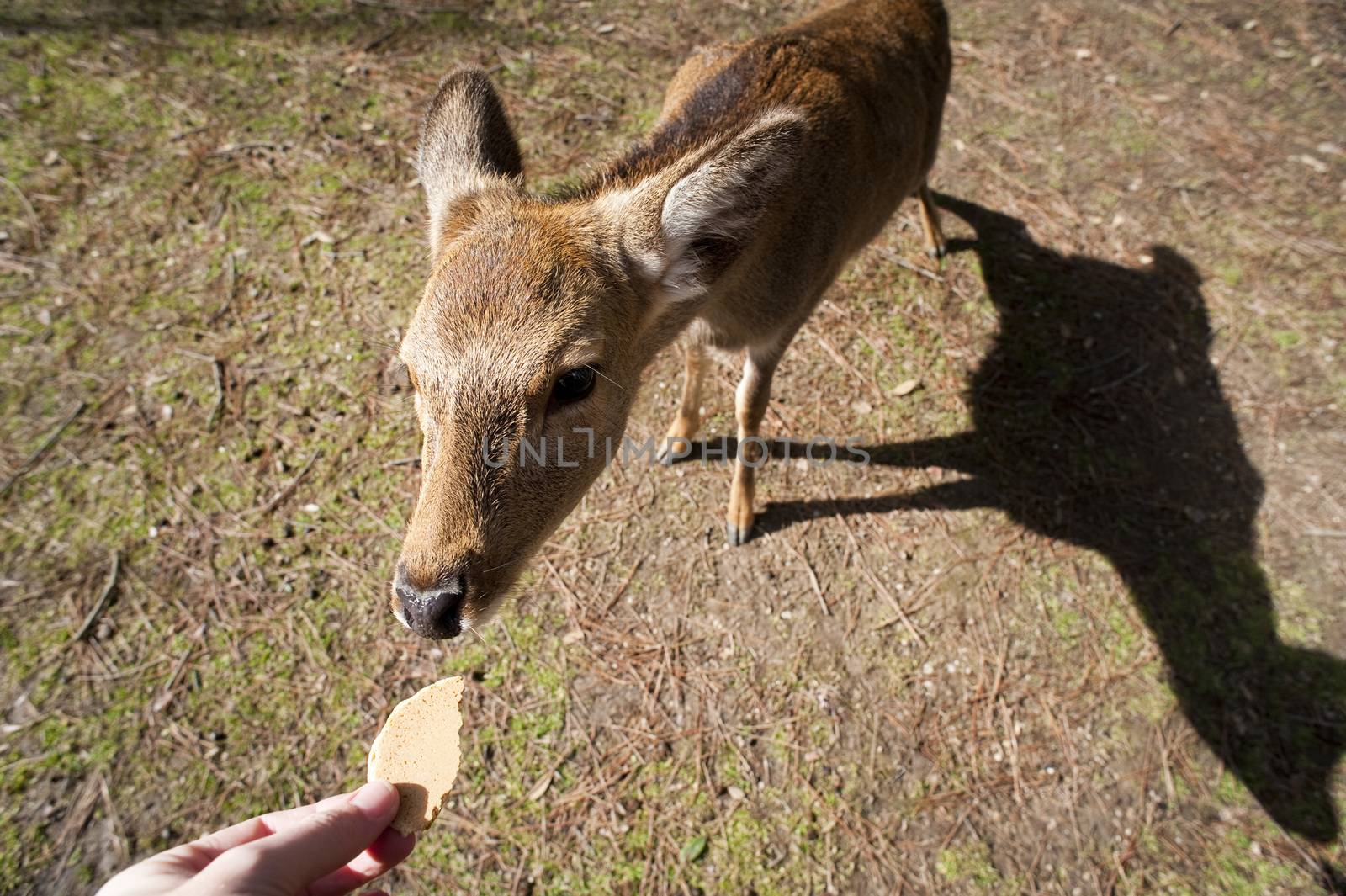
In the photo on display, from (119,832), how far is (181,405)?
2.54 metres

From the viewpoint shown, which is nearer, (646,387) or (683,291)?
(683,291)

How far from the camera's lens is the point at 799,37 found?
3.66 meters

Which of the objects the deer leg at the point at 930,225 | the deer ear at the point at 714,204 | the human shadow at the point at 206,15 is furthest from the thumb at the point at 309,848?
the human shadow at the point at 206,15

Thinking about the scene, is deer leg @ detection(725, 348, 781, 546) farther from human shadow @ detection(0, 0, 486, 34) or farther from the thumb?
human shadow @ detection(0, 0, 486, 34)

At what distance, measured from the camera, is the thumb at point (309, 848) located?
68.7 inches

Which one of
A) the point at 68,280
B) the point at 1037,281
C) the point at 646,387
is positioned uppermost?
the point at 68,280

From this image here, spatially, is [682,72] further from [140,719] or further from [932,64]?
[140,719]

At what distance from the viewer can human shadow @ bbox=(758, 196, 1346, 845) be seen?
3850 mm

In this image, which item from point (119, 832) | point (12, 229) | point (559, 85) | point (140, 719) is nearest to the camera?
point (119, 832)

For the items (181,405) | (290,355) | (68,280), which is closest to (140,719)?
(181,405)

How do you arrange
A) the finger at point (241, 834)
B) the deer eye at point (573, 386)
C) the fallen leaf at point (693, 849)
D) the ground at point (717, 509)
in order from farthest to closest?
1. the ground at point (717, 509)
2. the fallen leaf at point (693, 849)
3. the deer eye at point (573, 386)
4. the finger at point (241, 834)

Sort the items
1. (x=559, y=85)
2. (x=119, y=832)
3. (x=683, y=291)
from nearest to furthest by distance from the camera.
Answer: (x=683, y=291) → (x=119, y=832) → (x=559, y=85)

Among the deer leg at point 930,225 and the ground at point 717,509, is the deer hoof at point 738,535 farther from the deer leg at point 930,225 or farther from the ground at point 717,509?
the deer leg at point 930,225

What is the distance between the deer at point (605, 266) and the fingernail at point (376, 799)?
21.3 inches
